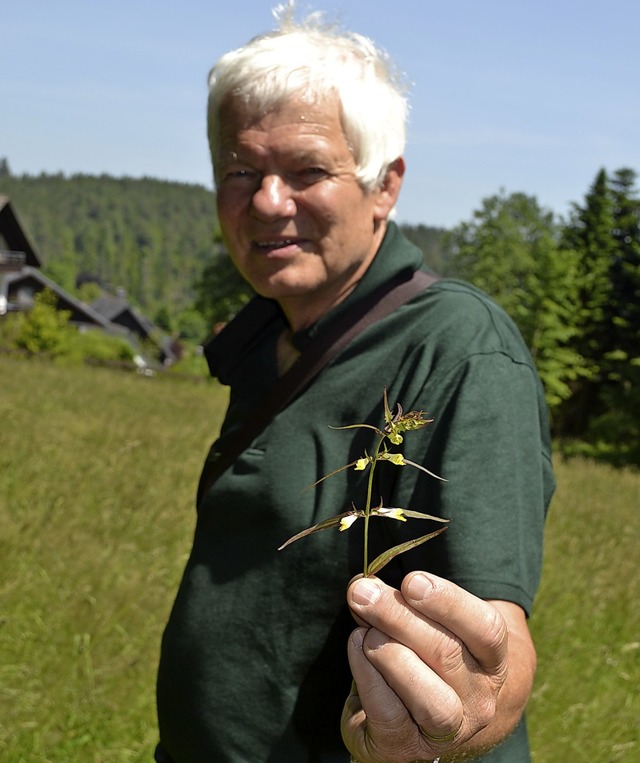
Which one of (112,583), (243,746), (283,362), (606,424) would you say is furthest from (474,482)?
(606,424)

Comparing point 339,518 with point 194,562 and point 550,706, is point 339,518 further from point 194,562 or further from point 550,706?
point 550,706

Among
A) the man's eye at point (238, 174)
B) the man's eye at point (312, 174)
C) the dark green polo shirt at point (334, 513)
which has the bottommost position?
the dark green polo shirt at point (334, 513)

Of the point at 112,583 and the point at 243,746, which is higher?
the point at 243,746

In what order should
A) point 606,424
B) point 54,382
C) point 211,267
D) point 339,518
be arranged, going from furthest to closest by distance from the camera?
point 211,267 < point 606,424 < point 54,382 < point 339,518

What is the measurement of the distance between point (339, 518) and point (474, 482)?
666 mm

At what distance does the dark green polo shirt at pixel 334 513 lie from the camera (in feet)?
4.71

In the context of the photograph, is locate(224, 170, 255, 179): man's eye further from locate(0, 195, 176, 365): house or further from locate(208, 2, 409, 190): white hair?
locate(0, 195, 176, 365): house

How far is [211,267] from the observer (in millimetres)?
43406

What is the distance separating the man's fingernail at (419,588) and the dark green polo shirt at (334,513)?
0.57m

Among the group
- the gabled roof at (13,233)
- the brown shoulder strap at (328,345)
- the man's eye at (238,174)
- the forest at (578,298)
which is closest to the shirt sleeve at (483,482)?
the brown shoulder strap at (328,345)

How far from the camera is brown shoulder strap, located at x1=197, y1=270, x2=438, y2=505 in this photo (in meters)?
1.89

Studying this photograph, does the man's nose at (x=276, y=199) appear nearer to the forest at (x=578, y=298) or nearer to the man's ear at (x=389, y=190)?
the man's ear at (x=389, y=190)

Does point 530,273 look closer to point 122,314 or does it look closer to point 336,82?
point 336,82

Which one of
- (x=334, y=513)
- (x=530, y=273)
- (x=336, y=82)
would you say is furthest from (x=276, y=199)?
(x=530, y=273)
